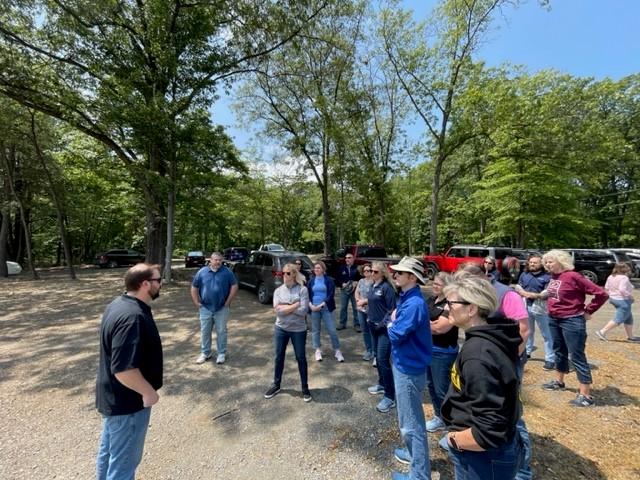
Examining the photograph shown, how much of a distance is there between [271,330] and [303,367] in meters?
3.15

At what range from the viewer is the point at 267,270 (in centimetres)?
943

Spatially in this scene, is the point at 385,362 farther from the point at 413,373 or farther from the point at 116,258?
the point at 116,258

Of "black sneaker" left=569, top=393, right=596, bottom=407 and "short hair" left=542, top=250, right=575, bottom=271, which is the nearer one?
"black sneaker" left=569, top=393, right=596, bottom=407

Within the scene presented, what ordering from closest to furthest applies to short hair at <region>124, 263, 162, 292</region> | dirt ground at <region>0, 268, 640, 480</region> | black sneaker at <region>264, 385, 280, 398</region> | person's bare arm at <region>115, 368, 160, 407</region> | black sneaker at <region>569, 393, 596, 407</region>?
person's bare arm at <region>115, 368, 160, 407</region> < short hair at <region>124, 263, 162, 292</region> < dirt ground at <region>0, 268, 640, 480</region> < black sneaker at <region>569, 393, 596, 407</region> < black sneaker at <region>264, 385, 280, 398</region>

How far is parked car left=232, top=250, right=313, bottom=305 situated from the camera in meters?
8.88

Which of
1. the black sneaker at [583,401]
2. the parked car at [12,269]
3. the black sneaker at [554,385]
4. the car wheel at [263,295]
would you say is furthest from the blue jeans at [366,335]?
the parked car at [12,269]

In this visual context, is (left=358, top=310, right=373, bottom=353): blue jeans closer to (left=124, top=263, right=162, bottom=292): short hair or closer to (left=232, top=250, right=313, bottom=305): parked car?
(left=232, top=250, right=313, bottom=305): parked car

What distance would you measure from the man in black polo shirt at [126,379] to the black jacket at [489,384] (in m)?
1.82

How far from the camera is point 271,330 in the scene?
6.71 metres

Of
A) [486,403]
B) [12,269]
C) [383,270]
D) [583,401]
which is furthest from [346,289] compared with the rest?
[12,269]

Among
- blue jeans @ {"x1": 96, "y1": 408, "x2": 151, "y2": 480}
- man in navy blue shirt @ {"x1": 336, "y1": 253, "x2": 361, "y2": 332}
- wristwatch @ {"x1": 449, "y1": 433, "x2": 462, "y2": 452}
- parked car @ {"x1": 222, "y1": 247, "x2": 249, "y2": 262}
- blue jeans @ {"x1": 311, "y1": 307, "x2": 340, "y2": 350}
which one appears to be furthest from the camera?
parked car @ {"x1": 222, "y1": 247, "x2": 249, "y2": 262}

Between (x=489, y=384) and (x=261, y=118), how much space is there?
2037cm

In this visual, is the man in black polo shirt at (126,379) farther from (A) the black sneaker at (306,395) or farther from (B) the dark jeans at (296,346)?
(A) the black sneaker at (306,395)

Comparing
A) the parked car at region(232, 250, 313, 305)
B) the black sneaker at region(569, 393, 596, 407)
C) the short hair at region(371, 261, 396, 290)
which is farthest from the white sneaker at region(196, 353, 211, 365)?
the black sneaker at region(569, 393, 596, 407)
